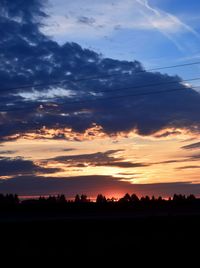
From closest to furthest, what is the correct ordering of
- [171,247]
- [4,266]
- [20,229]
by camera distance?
[4,266] < [171,247] < [20,229]

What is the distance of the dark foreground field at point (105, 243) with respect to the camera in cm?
2659

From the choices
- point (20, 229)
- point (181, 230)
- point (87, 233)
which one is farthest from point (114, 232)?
point (20, 229)

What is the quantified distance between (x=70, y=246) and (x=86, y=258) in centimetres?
567

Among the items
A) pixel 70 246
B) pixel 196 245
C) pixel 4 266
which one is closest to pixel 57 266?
pixel 4 266

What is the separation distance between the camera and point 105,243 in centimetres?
3331

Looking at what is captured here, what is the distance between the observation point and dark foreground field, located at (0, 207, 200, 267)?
26.6m

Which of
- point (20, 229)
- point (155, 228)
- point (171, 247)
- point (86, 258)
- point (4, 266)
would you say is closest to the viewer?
point (4, 266)

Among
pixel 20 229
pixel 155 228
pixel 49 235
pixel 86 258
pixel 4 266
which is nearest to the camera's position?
pixel 4 266

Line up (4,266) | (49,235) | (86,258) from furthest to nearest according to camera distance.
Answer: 1. (49,235)
2. (86,258)
3. (4,266)

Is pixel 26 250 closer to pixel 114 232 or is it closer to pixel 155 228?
pixel 114 232

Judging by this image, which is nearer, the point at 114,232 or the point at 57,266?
the point at 57,266

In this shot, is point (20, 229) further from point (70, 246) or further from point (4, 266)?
point (4, 266)

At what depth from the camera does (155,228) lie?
142ft

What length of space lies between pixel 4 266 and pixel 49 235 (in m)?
15.9
